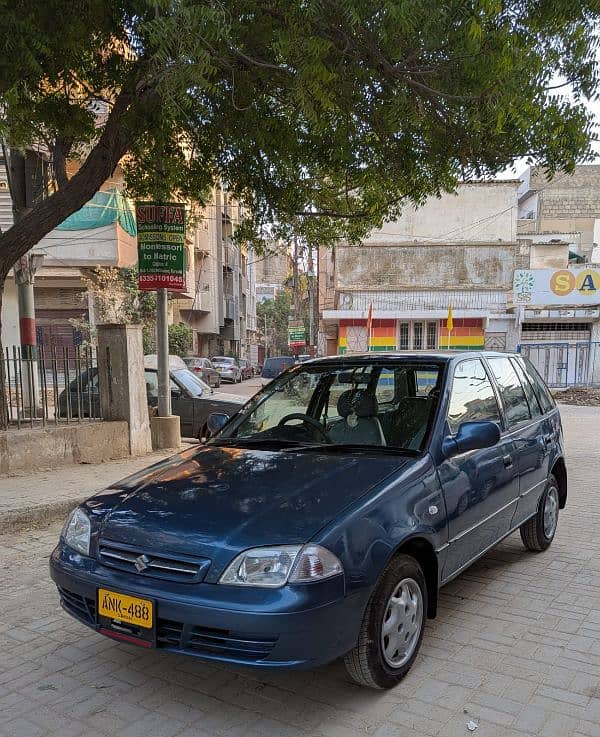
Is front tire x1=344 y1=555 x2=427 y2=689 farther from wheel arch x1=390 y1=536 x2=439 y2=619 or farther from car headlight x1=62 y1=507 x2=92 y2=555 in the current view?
car headlight x1=62 y1=507 x2=92 y2=555

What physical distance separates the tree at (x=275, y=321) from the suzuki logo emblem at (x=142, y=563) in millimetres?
81121

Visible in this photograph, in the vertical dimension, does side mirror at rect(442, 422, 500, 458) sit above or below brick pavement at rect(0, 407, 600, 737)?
above

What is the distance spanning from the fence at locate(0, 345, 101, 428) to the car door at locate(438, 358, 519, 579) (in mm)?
5891

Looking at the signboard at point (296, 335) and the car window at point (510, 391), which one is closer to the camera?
the car window at point (510, 391)

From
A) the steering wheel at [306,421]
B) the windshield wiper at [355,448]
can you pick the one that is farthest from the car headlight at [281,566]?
the steering wheel at [306,421]

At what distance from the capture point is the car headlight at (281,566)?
2590mm

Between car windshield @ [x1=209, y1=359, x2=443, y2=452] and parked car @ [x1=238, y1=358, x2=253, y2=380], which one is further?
parked car @ [x1=238, y1=358, x2=253, y2=380]

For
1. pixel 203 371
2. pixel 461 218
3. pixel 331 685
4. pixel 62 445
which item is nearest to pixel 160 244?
pixel 62 445

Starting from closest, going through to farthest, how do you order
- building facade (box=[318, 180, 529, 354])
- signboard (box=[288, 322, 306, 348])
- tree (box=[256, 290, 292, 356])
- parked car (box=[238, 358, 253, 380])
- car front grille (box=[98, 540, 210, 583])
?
car front grille (box=[98, 540, 210, 583])
building facade (box=[318, 180, 529, 354])
signboard (box=[288, 322, 306, 348])
parked car (box=[238, 358, 253, 380])
tree (box=[256, 290, 292, 356])

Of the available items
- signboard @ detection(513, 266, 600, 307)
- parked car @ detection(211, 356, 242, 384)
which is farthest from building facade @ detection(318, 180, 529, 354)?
parked car @ detection(211, 356, 242, 384)

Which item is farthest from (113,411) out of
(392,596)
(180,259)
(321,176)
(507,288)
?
(507,288)

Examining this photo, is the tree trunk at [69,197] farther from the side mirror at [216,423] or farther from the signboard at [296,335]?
the signboard at [296,335]

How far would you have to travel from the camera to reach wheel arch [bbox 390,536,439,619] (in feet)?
10.4

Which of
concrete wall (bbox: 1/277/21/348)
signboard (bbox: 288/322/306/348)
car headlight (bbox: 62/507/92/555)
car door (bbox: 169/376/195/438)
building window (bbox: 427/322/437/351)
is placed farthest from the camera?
signboard (bbox: 288/322/306/348)
